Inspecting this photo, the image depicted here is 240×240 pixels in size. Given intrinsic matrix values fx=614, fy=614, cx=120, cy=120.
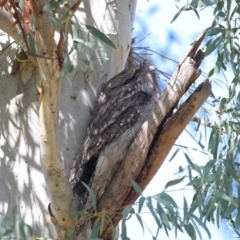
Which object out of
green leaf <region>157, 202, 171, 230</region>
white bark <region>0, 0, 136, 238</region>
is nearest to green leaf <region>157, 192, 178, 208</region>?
green leaf <region>157, 202, 171, 230</region>

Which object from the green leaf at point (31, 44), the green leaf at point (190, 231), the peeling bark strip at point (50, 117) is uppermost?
the green leaf at point (31, 44)

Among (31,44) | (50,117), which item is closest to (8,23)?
(31,44)

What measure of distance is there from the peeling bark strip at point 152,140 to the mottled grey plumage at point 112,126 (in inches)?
2.2

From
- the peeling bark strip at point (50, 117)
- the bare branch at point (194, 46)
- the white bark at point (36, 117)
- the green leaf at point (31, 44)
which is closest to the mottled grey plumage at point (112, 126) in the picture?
the white bark at point (36, 117)

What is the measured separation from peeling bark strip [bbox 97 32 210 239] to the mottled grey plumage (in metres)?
0.06

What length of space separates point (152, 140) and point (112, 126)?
11.3 inches

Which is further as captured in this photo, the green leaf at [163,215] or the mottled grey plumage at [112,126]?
the mottled grey plumage at [112,126]

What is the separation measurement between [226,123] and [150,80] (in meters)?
0.44

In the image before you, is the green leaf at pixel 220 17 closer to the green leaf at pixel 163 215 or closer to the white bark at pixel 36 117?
the white bark at pixel 36 117

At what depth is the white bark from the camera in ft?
7.11

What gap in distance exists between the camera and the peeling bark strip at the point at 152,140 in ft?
6.67

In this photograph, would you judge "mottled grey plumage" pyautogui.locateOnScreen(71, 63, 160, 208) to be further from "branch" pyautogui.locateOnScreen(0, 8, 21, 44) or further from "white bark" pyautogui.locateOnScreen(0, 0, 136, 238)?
"branch" pyautogui.locateOnScreen(0, 8, 21, 44)

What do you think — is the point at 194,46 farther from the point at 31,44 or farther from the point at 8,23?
the point at 8,23

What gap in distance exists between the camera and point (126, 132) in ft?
7.56
